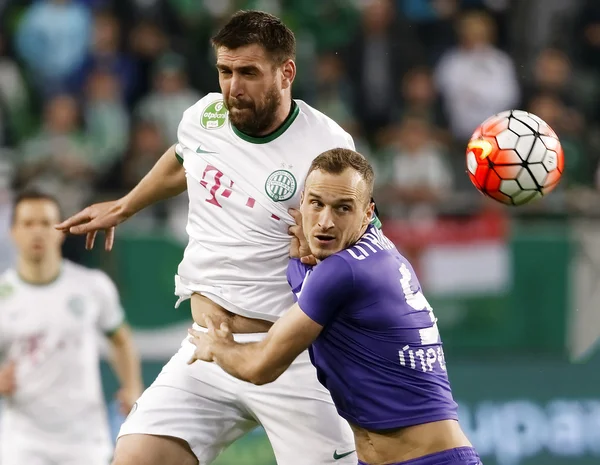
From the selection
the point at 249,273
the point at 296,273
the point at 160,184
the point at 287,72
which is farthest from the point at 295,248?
the point at 160,184

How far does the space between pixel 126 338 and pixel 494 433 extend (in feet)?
11.2

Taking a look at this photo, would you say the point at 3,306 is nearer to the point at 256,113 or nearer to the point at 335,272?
the point at 256,113

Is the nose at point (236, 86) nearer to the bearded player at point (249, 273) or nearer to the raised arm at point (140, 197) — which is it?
the bearded player at point (249, 273)

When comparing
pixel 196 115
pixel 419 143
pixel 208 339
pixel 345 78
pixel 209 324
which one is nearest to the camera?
pixel 208 339

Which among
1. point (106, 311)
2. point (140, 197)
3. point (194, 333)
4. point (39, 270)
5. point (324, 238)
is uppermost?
point (324, 238)

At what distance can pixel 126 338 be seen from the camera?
7590 millimetres

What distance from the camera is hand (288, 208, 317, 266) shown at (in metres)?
4.96

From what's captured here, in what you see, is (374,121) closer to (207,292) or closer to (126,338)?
(126,338)

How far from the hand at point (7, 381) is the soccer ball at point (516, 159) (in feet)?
10.7

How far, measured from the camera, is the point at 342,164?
460 centimetres

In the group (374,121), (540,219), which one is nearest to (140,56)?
(374,121)

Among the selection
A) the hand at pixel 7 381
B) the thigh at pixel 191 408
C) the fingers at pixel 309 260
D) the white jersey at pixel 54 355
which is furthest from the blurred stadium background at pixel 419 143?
the fingers at pixel 309 260

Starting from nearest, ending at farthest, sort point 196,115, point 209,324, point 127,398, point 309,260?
point 209,324 → point 309,260 → point 196,115 → point 127,398

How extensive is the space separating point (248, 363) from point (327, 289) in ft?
1.48
